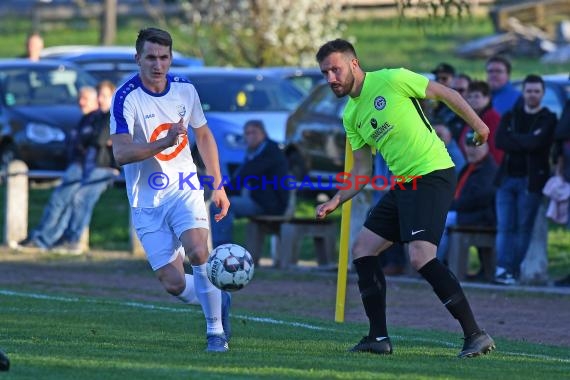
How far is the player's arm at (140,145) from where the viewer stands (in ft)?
30.3

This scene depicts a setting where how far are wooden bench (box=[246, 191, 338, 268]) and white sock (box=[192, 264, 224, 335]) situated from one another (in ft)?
23.9

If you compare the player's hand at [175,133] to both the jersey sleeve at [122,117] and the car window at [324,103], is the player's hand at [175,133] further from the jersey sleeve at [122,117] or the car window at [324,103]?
the car window at [324,103]

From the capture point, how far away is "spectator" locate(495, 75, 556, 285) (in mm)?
14906

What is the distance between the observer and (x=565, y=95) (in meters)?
18.8

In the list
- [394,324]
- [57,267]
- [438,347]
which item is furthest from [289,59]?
[438,347]

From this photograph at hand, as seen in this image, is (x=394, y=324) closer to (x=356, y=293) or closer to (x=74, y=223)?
(x=356, y=293)

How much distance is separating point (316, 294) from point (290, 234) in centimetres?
225

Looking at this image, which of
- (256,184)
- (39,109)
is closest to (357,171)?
(256,184)

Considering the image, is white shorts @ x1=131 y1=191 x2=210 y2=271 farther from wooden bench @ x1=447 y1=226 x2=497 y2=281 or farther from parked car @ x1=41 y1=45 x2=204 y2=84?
parked car @ x1=41 y1=45 x2=204 y2=84

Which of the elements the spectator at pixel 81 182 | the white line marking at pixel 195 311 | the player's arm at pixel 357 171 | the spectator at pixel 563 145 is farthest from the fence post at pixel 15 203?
the player's arm at pixel 357 171

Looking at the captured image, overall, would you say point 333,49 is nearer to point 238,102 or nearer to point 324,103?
point 324,103

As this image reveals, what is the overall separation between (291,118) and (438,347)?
11333 millimetres

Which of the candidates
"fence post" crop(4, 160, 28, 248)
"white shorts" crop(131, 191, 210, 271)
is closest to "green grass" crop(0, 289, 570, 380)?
"white shorts" crop(131, 191, 210, 271)

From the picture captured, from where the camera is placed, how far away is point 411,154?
31.4ft
